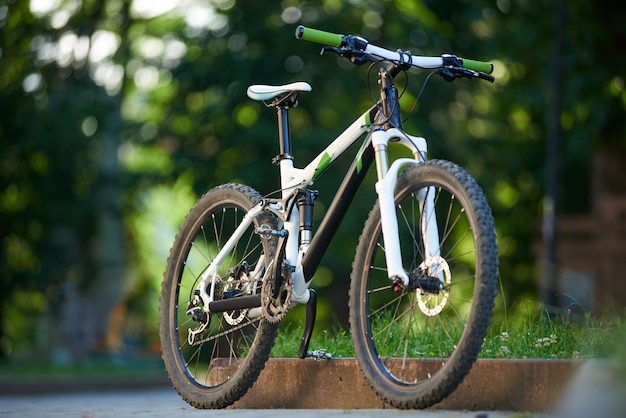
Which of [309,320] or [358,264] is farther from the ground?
[358,264]

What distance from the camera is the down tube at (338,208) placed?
5.10 metres

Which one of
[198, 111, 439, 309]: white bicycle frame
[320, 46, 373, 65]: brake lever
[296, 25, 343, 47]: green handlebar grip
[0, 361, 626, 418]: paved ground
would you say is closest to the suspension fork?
[198, 111, 439, 309]: white bicycle frame

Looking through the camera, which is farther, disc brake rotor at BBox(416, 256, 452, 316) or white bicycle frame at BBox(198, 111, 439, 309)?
white bicycle frame at BBox(198, 111, 439, 309)

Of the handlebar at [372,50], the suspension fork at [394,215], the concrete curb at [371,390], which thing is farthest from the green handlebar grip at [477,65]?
the concrete curb at [371,390]

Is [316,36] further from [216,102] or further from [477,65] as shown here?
[216,102]

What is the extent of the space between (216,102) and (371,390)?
15.2 m

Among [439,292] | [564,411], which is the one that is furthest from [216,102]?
[564,411]

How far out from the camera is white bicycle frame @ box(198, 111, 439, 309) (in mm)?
4754

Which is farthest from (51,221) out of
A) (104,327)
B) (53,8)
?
(53,8)

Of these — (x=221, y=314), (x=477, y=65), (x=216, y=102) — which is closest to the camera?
(x=477, y=65)

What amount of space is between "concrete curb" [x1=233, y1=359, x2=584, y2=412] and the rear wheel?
0.68 ft

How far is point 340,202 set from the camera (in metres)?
5.20

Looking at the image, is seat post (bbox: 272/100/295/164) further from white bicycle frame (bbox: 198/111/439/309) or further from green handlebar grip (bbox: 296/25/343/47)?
green handlebar grip (bbox: 296/25/343/47)

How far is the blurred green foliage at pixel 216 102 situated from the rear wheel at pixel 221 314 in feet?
41.6
